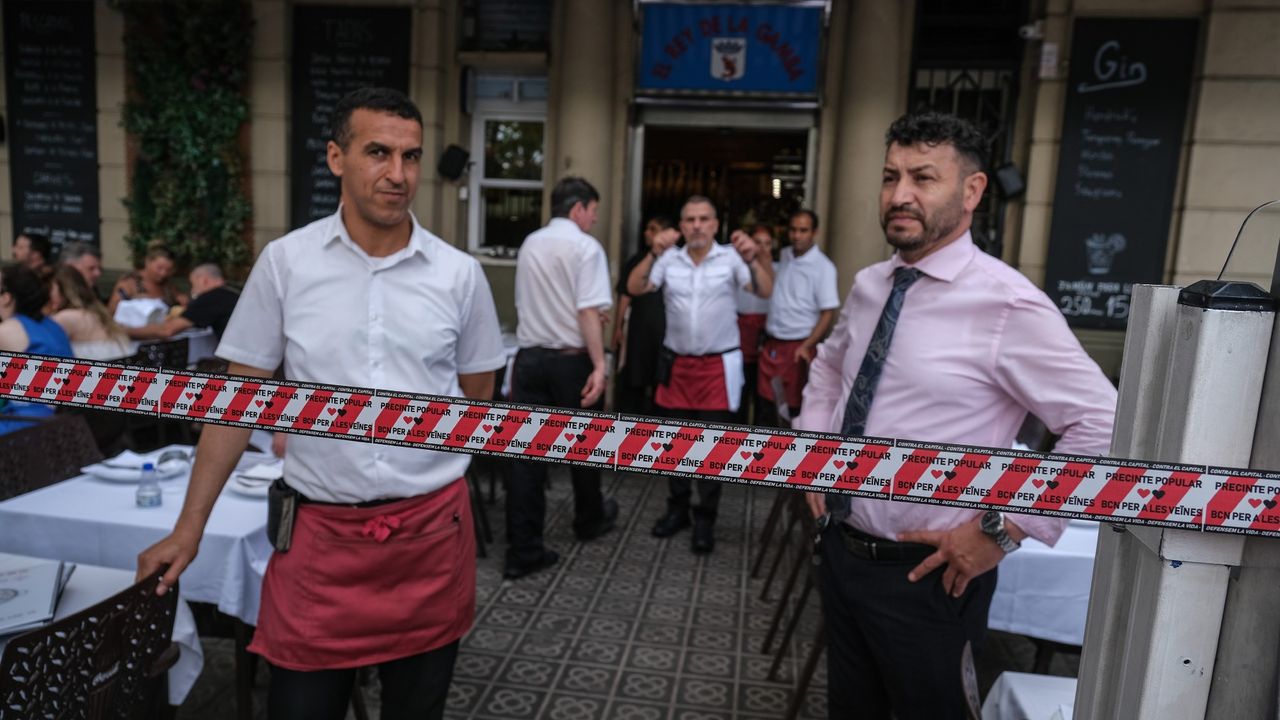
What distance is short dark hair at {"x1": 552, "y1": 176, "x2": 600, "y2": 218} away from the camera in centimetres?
466

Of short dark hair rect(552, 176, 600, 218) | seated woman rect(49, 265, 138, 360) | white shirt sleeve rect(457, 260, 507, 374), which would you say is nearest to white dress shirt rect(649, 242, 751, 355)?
short dark hair rect(552, 176, 600, 218)

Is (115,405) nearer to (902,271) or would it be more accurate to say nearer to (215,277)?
(902,271)

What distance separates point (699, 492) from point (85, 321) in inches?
144

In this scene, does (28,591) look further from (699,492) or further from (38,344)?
(699,492)

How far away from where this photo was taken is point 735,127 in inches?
288

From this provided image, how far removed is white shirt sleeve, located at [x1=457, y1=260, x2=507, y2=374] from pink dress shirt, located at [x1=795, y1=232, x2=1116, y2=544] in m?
1.00

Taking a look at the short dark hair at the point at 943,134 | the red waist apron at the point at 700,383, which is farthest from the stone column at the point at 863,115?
the short dark hair at the point at 943,134

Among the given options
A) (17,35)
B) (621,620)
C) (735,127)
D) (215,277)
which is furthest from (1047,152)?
(17,35)

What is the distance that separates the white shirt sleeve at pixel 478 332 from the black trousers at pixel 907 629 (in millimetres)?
1003

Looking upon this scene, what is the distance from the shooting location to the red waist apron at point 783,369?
6.00 m

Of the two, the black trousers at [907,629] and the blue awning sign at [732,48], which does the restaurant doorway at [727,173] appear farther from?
the black trousers at [907,629]

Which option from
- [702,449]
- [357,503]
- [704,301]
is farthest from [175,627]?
[704,301]

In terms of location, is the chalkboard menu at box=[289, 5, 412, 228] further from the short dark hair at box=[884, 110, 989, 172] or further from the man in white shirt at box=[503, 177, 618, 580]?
the short dark hair at box=[884, 110, 989, 172]

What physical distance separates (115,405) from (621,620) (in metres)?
2.77
